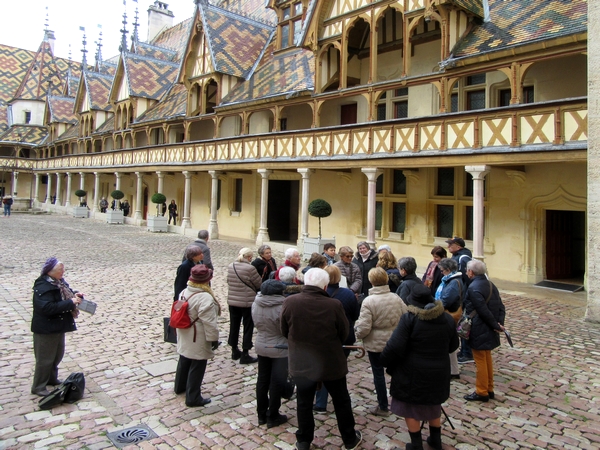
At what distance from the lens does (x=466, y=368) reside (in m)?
6.00

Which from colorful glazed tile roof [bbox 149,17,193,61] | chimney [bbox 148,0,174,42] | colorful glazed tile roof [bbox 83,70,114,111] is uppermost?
chimney [bbox 148,0,174,42]

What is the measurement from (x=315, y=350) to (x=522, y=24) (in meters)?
11.9

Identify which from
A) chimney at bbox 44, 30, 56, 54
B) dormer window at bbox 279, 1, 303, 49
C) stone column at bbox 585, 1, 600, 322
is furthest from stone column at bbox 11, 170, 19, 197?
stone column at bbox 585, 1, 600, 322

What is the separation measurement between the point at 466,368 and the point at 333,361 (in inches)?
115

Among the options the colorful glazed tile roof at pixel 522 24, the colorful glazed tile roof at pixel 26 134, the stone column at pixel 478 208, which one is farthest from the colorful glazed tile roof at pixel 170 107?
the colorful glazed tile roof at pixel 26 134

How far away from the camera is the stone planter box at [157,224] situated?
24484 millimetres

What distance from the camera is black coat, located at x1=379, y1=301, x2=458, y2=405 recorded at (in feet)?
12.0

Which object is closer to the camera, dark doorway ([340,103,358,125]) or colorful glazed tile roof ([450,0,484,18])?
colorful glazed tile roof ([450,0,484,18])

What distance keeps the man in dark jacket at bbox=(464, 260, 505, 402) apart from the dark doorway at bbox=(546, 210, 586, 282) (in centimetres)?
937

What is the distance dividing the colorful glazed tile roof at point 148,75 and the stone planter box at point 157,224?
9.61 metres

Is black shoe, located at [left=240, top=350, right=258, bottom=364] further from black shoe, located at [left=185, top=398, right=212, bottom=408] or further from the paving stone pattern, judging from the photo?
black shoe, located at [left=185, top=398, right=212, bottom=408]

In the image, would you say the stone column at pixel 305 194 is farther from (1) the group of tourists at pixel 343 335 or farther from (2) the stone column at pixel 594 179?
(1) the group of tourists at pixel 343 335

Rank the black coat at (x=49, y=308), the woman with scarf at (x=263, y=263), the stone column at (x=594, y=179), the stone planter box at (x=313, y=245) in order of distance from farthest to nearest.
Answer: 1. the stone planter box at (x=313, y=245)
2. the stone column at (x=594, y=179)
3. the woman with scarf at (x=263, y=263)
4. the black coat at (x=49, y=308)

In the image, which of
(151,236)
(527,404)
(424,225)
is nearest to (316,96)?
(424,225)
